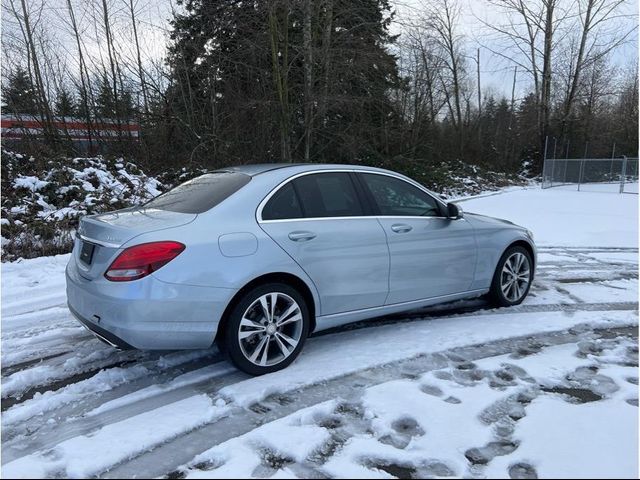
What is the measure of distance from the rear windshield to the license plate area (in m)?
0.62

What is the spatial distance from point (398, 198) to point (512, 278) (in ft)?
5.75

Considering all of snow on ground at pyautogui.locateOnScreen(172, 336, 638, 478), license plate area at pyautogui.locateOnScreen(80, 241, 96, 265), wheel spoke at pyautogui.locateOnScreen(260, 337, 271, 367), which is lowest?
snow on ground at pyautogui.locateOnScreen(172, 336, 638, 478)

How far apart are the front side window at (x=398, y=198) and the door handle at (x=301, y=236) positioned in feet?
2.75

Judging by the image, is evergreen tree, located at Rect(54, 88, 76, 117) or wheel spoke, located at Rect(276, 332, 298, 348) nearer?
wheel spoke, located at Rect(276, 332, 298, 348)

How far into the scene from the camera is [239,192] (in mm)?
3826

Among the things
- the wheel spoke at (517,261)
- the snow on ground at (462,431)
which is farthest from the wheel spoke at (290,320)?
the wheel spoke at (517,261)

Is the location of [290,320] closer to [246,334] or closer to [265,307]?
[265,307]

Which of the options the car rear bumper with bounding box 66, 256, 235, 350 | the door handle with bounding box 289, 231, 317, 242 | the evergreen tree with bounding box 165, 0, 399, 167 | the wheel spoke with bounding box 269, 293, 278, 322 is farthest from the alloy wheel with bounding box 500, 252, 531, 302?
the evergreen tree with bounding box 165, 0, 399, 167

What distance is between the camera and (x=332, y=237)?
4.00 metres

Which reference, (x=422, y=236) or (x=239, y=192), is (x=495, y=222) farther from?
(x=239, y=192)

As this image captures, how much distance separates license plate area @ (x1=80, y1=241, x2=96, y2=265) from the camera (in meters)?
3.59

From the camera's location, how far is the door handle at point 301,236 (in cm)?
380

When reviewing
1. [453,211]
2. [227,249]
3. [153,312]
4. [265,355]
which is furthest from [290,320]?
[453,211]

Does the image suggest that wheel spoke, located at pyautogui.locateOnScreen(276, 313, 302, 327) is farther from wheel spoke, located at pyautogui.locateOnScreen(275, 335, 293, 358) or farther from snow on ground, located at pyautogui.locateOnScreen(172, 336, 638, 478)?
snow on ground, located at pyautogui.locateOnScreen(172, 336, 638, 478)
